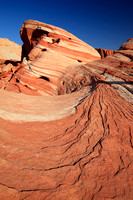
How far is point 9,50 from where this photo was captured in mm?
44000

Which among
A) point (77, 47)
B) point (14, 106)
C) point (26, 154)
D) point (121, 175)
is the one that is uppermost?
point (77, 47)

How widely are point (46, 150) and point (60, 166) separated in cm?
44

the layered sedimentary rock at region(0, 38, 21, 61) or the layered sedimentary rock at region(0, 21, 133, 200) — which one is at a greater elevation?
the layered sedimentary rock at region(0, 38, 21, 61)

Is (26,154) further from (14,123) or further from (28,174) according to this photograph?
(14,123)

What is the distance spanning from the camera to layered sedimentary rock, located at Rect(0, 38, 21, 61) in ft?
136

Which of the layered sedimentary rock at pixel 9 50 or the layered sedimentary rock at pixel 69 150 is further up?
the layered sedimentary rock at pixel 9 50

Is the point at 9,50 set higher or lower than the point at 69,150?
higher

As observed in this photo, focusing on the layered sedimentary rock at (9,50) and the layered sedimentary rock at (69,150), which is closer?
the layered sedimentary rock at (69,150)

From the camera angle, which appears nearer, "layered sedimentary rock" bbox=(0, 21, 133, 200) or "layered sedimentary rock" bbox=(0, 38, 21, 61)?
"layered sedimentary rock" bbox=(0, 21, 133, 200)

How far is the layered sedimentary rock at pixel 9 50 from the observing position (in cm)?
4134

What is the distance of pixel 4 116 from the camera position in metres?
3.04

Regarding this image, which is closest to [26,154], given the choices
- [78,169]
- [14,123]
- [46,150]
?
[46,150]

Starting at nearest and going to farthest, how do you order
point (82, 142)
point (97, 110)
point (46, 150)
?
point (46, 150), point (82, 142), point (97, 110)

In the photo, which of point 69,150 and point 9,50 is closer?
point 69,150
